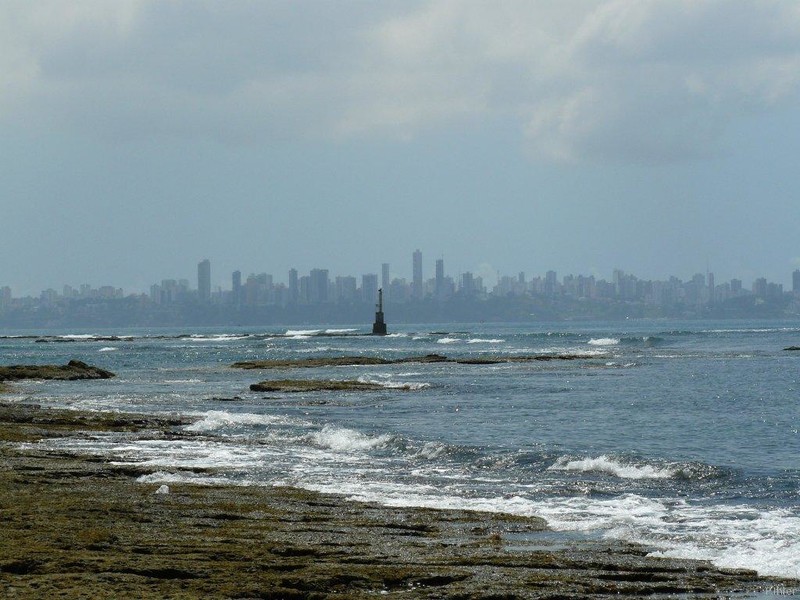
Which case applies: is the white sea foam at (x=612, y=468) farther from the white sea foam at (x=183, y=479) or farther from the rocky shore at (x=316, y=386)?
the rocky shore at (x=316, y=386)

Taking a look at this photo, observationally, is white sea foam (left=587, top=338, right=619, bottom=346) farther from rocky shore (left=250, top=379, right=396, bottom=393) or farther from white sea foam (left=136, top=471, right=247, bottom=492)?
white sea foam (left=136, top=471, right=247, bottom=492)

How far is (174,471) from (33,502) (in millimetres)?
5137

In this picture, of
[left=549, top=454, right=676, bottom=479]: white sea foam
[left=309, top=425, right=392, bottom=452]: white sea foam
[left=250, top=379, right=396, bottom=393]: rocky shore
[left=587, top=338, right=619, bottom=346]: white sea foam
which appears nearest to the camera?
[left=549, top=454, right=676, bottom=479]: white sea foam

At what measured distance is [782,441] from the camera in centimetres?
2653

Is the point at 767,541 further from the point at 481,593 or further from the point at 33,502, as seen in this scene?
the point at 33,502

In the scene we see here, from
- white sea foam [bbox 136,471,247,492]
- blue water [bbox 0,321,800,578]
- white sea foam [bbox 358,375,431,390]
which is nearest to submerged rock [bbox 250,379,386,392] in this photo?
white sea foam [bbox 358,375,431,390]

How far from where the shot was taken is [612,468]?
21453mm

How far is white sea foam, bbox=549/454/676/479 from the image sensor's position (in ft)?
68.3

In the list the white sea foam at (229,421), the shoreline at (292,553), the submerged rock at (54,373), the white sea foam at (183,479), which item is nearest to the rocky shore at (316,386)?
the white sea foam at (229,421)

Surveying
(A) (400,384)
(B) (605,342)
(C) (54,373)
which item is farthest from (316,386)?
(B) (605,342)

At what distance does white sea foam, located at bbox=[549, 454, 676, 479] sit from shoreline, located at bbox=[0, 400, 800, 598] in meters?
6.56

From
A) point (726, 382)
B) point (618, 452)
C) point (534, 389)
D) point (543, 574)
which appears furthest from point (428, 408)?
point (543, 574)

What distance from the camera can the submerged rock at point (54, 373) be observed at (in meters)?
62.2

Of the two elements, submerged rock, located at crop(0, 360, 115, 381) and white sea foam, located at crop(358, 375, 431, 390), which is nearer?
white sea foam, located at crop(358, 375, 431, 390)
